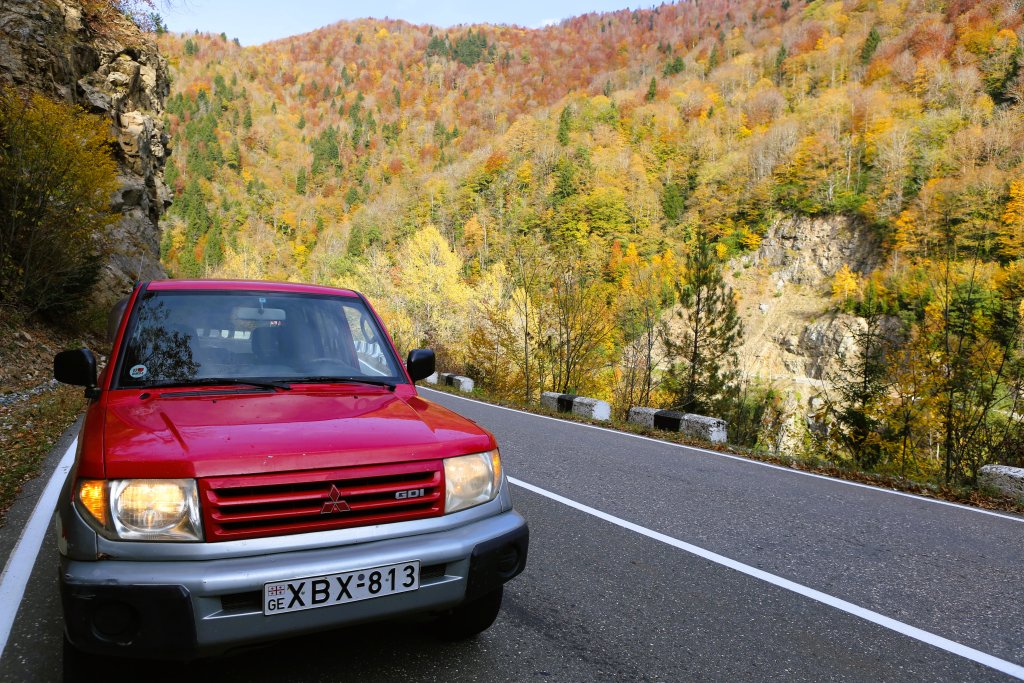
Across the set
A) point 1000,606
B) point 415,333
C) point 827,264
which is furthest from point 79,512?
point 827,264

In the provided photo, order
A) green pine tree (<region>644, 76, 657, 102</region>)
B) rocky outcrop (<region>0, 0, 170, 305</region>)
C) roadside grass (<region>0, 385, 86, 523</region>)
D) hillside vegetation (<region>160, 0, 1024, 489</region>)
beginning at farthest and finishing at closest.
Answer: green pine tree (<region>644, 76, 657, 102</region>)
rocky outcrop (<region>0, 0, 170, 305</region>)
hillside vegetation (<region>160, 0, 1024, 489</region>)
roadside grass (<region>0, 385, 86, 523</region>)

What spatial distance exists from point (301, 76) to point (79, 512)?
186m

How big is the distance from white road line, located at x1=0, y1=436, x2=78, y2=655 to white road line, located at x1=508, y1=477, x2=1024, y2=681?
12.6ft

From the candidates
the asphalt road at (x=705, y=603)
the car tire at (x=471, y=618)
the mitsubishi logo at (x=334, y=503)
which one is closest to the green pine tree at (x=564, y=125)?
the asphalt road at (x=705, y=603)

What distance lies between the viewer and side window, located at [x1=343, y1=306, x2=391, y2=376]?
3.52m

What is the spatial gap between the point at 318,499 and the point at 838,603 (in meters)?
3.14

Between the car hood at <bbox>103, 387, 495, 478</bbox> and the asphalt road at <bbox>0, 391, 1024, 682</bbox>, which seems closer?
the car hood at <bbox>103, 387, 495, 478</bbox>

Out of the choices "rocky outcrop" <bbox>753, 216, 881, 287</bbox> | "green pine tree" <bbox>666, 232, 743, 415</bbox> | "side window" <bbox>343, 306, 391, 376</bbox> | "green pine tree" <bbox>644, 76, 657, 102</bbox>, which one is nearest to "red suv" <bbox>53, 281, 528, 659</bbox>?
"side window" <bbox>343, 306, 391, 376</bbox>

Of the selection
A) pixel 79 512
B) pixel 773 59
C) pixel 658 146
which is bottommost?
pixel 79 512

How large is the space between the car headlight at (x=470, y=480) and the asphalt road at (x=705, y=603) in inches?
26.6

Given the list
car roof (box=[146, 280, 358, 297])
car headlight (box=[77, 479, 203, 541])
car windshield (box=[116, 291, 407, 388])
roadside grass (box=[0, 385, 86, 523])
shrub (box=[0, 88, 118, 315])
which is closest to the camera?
car headlight (box=[77, 479, 203, 541])

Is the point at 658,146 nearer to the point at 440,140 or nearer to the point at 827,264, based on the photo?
the point at 827,264

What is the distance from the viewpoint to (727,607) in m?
3.37

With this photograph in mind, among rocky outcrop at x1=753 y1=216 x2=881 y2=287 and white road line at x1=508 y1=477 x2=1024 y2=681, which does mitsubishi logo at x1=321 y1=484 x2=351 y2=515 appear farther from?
rocky outcrop at x1=753 y1=216 x2=881 y2=287
